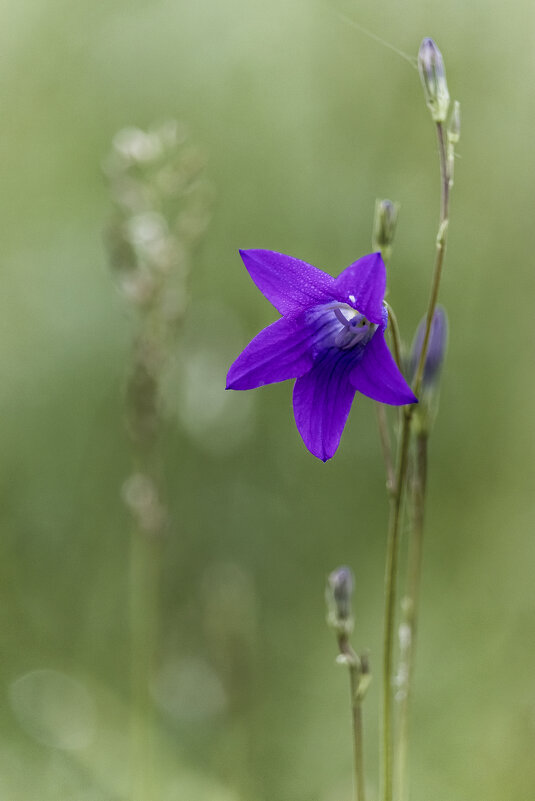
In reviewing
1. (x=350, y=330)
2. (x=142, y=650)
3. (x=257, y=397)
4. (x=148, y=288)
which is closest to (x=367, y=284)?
(x=350, y=330)

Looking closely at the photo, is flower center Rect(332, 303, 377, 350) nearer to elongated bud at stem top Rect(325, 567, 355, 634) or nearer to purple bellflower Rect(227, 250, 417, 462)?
purple bellflower Rect(227, 250, 417, 462)

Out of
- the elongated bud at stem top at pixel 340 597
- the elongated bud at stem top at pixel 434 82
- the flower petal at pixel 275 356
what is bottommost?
the elongated bud at stem top at pixel 340 597

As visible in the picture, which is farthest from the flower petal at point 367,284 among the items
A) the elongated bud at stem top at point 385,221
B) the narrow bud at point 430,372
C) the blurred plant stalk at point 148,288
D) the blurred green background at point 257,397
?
the blurred green background at point 257,397

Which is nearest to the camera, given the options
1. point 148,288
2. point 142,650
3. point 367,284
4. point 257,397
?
point 367,284

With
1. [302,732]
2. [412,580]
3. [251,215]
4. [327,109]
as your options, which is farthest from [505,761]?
[327,109]

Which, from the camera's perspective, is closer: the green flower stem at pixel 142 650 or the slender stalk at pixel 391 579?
the slender stalk at pixel 391 579

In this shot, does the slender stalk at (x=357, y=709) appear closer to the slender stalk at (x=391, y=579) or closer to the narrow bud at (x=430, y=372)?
the slender stalk at (x=391, y=579)

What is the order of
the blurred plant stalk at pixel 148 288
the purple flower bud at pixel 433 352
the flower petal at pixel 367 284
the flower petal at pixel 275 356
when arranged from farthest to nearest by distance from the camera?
the blurred plant stalk at pixel 148 288, the purple flower bud at pixel 433 352, the flower petal at pixel 275 356, the flower petal at pixel 367 284

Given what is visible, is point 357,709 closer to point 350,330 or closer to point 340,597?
point 340,597
